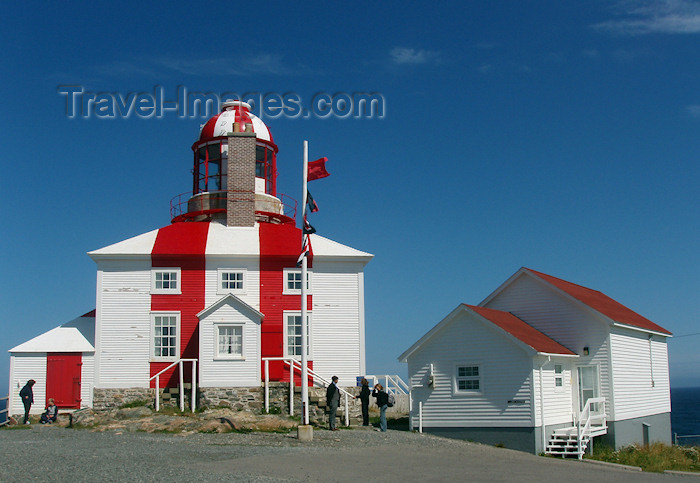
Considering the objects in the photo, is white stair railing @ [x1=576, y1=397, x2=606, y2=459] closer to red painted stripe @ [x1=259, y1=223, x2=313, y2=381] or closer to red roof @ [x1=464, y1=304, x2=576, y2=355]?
red roof @ [x1=464, y1=304, x2=576, y2=355]

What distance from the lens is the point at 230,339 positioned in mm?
25859

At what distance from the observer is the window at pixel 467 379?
74.7 ft

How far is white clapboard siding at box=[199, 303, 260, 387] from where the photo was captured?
2538cm

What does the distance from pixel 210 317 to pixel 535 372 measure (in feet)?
36.2

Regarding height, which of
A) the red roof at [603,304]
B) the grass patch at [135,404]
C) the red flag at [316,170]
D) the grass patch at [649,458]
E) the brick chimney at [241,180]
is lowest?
the grass patch at [649,458]

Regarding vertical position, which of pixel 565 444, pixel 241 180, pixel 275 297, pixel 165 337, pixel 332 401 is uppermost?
pixel 241 180

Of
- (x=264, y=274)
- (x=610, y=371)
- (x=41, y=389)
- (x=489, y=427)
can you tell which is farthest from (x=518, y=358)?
(x=41, y=389)

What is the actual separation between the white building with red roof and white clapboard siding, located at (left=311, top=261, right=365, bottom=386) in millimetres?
3749

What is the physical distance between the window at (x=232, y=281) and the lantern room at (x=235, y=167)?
2935 mm

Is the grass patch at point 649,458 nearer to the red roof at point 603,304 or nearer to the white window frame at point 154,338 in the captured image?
the red roof at point 603,304

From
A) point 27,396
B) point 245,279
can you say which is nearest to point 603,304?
point 245,279

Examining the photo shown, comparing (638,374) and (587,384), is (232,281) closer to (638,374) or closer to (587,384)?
(587,384)

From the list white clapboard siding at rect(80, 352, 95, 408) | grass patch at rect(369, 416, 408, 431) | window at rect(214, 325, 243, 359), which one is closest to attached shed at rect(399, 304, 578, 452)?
grass patch at rect(369, 416, 408, 431)

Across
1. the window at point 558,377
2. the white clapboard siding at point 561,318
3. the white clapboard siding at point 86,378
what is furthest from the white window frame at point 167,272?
the window at point 558,377
